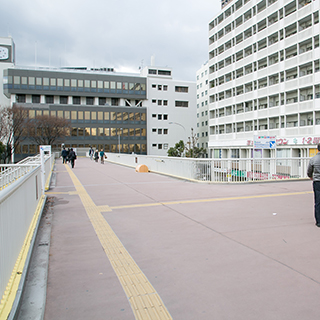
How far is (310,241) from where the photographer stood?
521 centimetres

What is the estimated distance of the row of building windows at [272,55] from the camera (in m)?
42.2

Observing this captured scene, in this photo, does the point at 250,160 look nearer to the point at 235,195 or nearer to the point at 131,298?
the point at 235,195

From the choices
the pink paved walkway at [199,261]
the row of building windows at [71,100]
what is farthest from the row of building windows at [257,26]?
the pink paved walkway at [199,261]

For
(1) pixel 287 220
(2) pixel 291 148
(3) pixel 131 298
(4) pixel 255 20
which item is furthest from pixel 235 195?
(4) pixel 255 20

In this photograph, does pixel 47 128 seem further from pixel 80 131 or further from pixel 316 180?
pixel 316 180

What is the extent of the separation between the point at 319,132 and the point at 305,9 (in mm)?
16366

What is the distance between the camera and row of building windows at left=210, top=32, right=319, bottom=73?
42.2m

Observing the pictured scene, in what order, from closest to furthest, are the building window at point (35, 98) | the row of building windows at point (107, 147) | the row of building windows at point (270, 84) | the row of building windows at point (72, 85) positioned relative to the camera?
the row of building windows at point (270, 84)
the row of building windows at point (107, 147)
the row of building windows at point (72, 85)
the building window at point (35, 98)

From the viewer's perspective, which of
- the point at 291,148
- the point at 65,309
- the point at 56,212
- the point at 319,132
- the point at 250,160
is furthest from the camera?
the point at 291,148

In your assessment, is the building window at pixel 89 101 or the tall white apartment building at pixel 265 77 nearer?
the tall white apartment building at pixel 265 77

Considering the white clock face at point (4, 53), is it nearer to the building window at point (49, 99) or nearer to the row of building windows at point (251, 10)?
the building window at point (49, 99)

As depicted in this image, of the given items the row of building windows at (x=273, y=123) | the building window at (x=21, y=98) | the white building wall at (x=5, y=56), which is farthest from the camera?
the white building wall at (x=5, y=56)

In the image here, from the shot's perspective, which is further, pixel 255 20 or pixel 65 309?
pixel 255 20

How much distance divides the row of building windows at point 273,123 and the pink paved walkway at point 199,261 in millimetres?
37663
